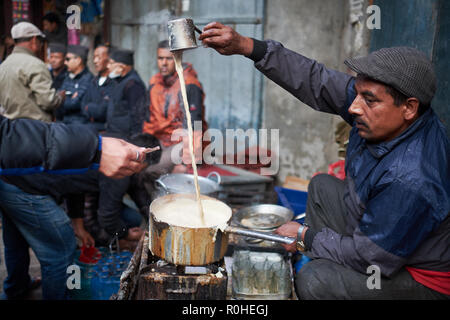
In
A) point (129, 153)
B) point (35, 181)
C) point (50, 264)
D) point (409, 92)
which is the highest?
point (409, 92)

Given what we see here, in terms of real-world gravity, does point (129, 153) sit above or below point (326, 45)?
below

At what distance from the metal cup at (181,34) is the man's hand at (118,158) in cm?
67

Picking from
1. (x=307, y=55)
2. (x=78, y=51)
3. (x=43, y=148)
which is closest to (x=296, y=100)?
(x=307, y=55)

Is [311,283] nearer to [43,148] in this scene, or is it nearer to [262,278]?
[262,278]

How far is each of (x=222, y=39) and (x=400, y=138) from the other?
1247mm

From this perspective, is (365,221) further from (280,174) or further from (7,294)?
(280,174)

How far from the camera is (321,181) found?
9.87 feet

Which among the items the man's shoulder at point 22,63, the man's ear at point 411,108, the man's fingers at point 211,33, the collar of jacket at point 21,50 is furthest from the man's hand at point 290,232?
the collar of jacket at point 21,50

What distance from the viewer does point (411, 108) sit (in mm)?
2270

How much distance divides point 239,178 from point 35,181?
2.75 meters

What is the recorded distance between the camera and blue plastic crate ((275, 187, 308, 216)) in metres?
4.48

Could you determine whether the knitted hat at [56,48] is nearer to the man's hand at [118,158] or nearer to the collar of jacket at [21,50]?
the collar of jacket at [21,50]
